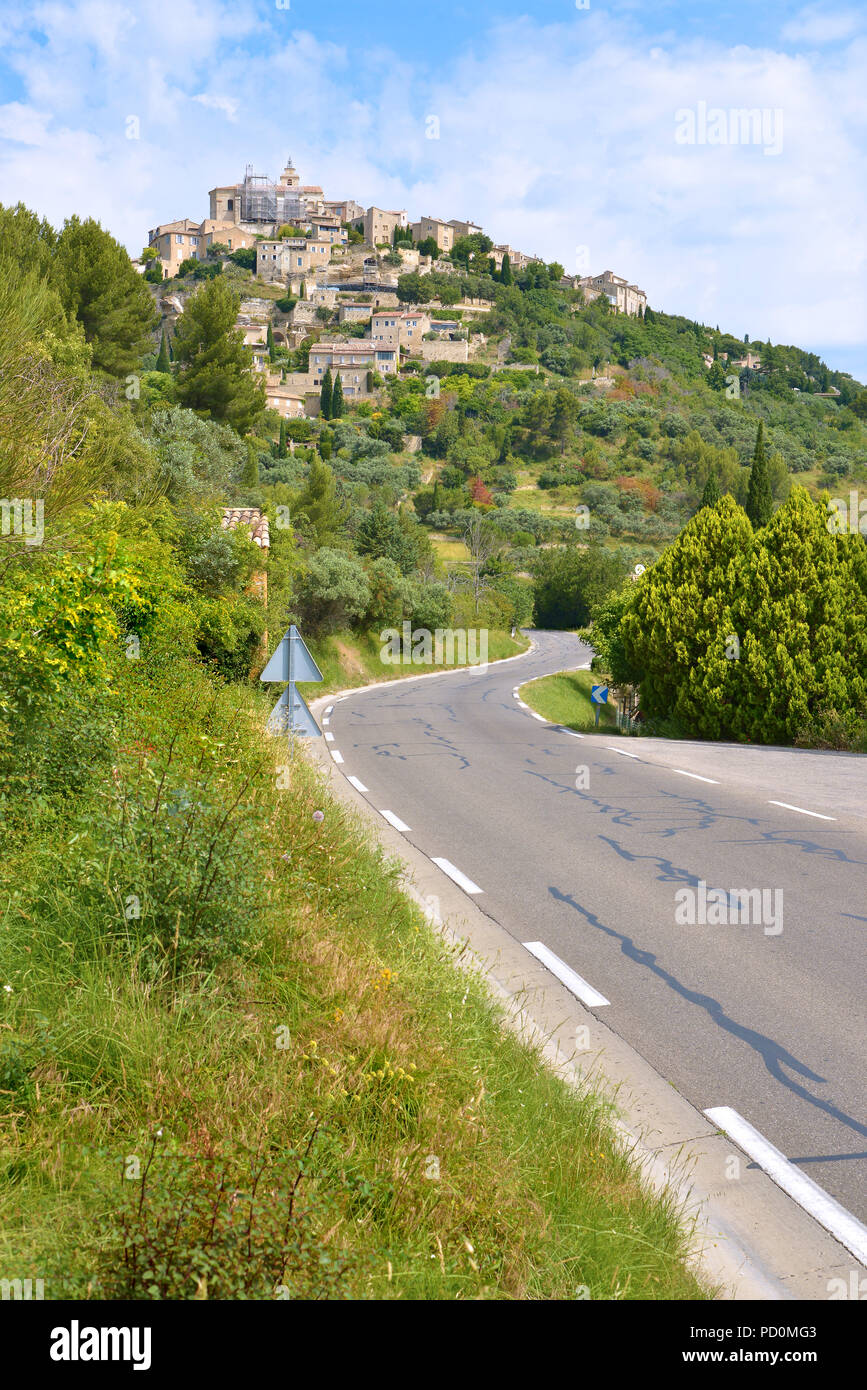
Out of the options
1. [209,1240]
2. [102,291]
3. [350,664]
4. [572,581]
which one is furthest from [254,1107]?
[572,581]

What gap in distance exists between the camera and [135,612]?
14961 millimetres

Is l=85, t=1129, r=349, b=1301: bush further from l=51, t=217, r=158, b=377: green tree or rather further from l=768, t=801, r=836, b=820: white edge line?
l=51, t=217, r=158, b=377: green tree

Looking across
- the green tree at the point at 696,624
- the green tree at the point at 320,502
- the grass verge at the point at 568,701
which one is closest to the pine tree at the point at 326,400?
the green tree at the point at 320,502

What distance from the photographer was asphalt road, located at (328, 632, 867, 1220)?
465cm

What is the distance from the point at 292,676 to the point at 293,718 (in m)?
0.56

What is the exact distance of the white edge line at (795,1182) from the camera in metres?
3.46

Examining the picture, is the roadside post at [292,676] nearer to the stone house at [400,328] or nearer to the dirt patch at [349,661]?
the dirt patch at [349,661]

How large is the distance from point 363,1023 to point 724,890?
4653 mm

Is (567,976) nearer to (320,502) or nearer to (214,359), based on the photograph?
(214,359)

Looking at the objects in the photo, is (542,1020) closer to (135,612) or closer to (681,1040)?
(681,1040)

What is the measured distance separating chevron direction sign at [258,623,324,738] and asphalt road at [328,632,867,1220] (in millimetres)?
1756

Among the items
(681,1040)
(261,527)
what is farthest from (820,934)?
(261,527)

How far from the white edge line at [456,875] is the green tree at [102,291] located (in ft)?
104
